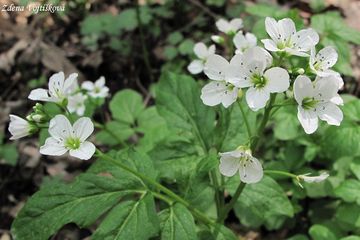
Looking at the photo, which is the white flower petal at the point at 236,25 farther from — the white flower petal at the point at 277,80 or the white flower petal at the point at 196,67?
the white flower petal at the point at 277,80

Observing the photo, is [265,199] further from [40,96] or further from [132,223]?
[40,96]

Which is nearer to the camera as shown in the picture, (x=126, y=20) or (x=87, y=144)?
(x=87, y=144)

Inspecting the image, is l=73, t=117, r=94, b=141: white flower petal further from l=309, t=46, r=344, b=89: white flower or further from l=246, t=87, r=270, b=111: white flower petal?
l=309, t=46, r=344, b=89: white flower

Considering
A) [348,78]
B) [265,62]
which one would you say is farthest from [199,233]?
[348,78]

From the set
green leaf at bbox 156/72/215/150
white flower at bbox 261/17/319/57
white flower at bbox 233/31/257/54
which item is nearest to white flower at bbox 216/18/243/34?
white flower at bbox 233/31/257/54

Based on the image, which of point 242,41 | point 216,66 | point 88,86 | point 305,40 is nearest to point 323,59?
point 305,40

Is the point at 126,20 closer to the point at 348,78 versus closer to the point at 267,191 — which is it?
the point at 348,78
